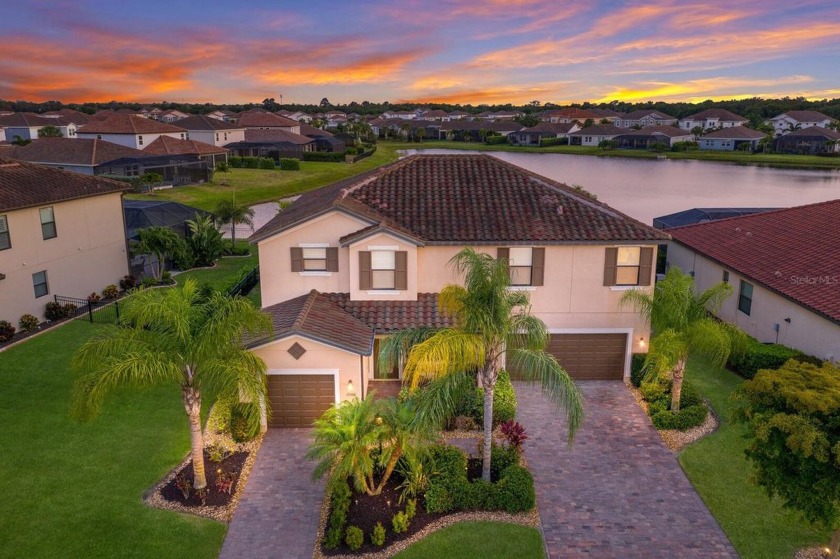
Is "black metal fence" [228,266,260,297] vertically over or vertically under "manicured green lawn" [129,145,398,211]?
under

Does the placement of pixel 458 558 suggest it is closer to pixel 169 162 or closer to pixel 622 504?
pixel 622 504

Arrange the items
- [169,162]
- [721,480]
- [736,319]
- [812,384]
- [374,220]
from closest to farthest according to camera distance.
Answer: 1. [812,384]
2. [721,480]
3. [374,220]
4. [736,319]
5. [169,162]

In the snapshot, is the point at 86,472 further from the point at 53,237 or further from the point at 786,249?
the point at 786,249

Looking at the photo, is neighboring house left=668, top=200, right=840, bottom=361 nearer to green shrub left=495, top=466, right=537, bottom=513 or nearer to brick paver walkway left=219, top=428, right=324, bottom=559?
green shrub left=495, top=466, right=537, bottom=513

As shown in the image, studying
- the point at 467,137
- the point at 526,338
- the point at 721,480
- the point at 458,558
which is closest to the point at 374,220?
the point at 526,338

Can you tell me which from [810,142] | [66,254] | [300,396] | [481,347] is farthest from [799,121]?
[481,347]

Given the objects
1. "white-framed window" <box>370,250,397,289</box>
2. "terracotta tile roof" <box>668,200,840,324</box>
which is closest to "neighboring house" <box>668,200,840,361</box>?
"terracotta tile roof" <box>668,200,840,324</box>
